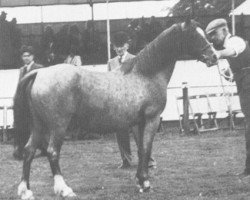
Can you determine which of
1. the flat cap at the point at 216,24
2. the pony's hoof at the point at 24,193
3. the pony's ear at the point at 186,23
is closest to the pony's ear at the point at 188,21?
the pony's ear at the point at 186,23

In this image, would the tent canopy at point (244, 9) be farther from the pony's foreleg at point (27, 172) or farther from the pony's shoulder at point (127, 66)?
the pony's foreleg at point (27, 172)

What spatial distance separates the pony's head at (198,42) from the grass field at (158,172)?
5.31 ft

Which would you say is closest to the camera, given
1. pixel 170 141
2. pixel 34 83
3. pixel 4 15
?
pixel 34 83

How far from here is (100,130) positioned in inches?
295

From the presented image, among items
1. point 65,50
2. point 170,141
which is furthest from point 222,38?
point 65,50

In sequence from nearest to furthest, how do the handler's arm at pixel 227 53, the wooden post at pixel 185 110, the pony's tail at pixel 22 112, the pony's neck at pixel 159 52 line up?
the pony's tail at pixel 22 112, the pony's neck at pixel 159 52, the handler's arm at pixel 227 53, the wooden post at pixel 185 110

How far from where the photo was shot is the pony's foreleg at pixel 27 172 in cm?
706

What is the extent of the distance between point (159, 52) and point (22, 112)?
1.85m

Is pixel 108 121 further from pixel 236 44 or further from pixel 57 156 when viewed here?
pixel 236 44

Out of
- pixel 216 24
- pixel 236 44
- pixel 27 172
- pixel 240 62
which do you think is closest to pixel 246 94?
pixel 240 62

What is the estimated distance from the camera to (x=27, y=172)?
7.18 m

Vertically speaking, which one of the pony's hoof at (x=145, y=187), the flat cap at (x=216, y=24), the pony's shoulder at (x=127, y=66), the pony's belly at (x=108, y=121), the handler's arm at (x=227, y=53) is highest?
the flat cap at (x=216, y=24)

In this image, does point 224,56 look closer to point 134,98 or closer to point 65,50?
point 134,98

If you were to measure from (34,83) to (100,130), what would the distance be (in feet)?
3.28
